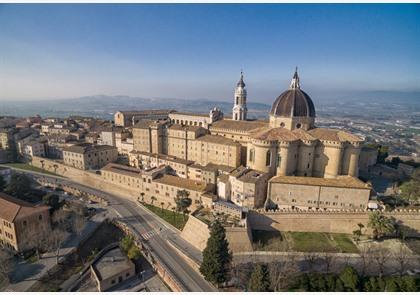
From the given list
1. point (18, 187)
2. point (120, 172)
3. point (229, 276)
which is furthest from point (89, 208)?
point (229, 276)

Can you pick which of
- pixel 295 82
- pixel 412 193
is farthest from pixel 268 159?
pixel 412 193

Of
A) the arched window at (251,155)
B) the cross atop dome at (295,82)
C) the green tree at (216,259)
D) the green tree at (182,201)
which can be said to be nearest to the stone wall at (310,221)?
the green tree at (216,259)

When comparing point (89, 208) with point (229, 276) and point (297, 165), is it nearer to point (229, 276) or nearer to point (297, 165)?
point (229, 276)

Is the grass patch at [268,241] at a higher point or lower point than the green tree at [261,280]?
lower

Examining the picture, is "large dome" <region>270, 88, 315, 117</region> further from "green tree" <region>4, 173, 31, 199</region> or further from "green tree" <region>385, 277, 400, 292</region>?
"green tree" <region>4, 173, 31, 199</region>

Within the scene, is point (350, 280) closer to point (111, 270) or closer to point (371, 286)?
point (371, 286)

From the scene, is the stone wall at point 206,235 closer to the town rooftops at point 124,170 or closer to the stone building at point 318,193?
the stone building at point 318,193
